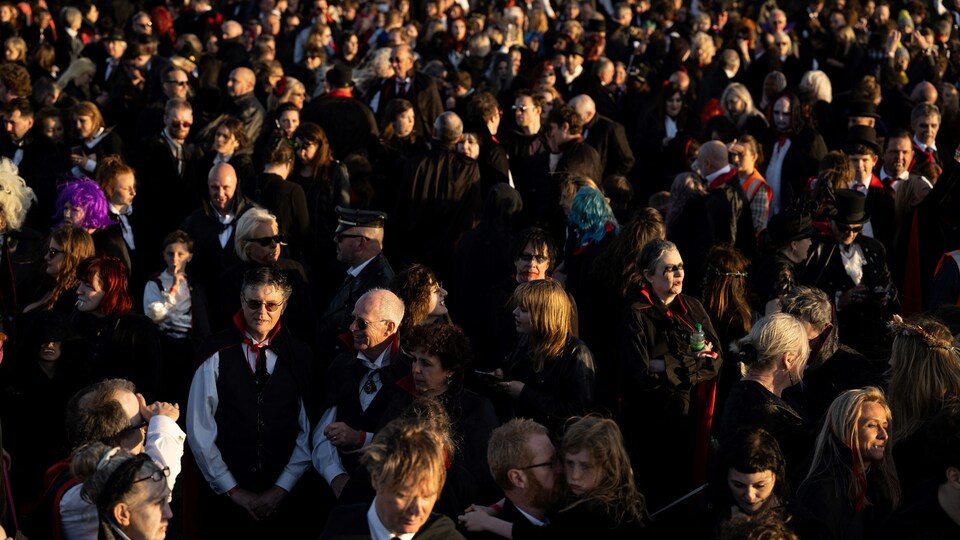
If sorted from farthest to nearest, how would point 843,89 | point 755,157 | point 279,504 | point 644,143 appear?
point 843,89 → point 644,143 → point 755,157 → point 279,504

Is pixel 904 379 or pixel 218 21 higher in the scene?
pixel 904 379

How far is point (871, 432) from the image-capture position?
5.30 metres

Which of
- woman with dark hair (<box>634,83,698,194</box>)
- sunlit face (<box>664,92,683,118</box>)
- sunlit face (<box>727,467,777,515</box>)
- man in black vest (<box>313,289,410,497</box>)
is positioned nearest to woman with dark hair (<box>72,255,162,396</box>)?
man in black vest (<box>313,289,410,497</box>)

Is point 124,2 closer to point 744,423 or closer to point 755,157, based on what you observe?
point 755,157

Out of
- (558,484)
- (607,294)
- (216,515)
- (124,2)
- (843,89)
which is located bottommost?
(124,2)

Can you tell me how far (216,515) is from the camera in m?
6.42

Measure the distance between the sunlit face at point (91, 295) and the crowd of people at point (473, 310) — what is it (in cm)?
2

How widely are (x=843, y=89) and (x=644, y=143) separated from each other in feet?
15.0

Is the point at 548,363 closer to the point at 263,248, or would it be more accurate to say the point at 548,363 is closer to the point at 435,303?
the point at 435,303

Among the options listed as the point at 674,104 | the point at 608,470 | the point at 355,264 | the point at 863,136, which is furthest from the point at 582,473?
the point at 674,104

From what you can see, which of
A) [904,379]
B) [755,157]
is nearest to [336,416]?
[904,379]

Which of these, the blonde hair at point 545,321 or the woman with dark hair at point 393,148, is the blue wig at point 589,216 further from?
the woman with dark hair at point 393,148

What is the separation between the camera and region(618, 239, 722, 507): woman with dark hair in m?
6.79

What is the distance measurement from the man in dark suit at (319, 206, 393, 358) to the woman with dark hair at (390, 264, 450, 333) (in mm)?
564
